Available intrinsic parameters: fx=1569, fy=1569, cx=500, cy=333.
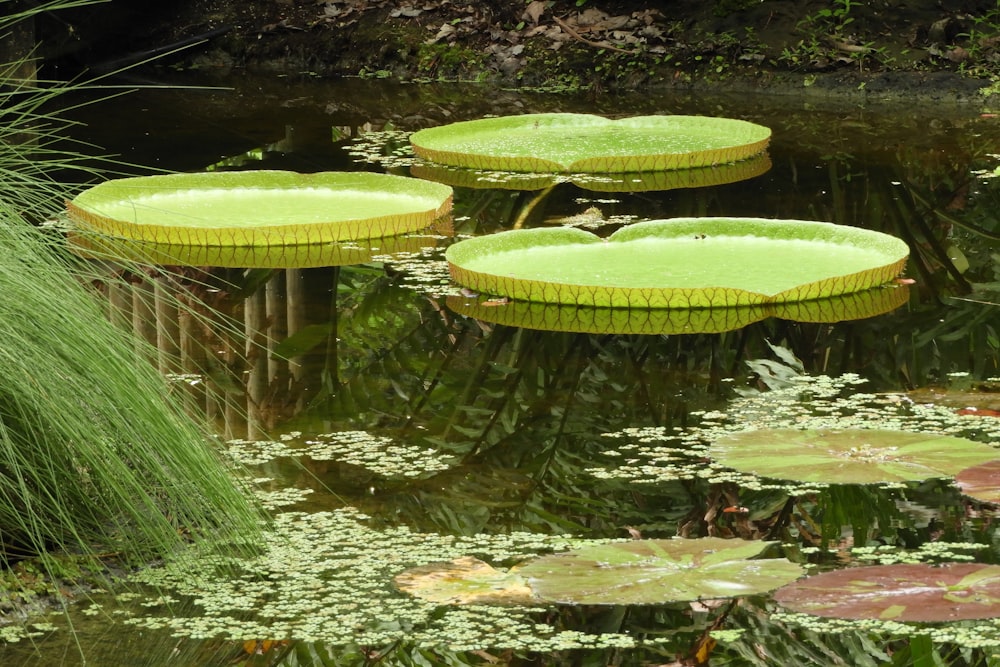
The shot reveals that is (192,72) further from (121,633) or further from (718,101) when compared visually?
(121,633)

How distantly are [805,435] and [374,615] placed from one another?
123 cm

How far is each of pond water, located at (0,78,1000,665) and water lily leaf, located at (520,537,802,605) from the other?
0.04 metres

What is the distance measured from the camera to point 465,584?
8.70 ft

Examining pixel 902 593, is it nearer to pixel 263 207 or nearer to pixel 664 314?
pixel 664 314

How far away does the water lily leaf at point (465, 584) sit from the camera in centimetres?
258

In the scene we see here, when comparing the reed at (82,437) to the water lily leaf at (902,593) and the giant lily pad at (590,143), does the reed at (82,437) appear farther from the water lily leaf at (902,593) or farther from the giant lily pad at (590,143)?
the giant lily pad at (590,143)

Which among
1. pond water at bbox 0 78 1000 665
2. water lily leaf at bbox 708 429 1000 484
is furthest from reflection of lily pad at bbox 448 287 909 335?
water lily leaf at bbox 708 429 1000 484

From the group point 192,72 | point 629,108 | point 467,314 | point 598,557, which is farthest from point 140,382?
point 192,72

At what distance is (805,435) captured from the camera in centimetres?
337

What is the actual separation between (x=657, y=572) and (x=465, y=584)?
0.32 metres

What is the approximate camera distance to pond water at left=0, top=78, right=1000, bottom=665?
2.44 meters

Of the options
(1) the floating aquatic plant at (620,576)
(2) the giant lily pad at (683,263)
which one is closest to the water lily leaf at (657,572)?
(1) the floating aquatic plant at (620,576)

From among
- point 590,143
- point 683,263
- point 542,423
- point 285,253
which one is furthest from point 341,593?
point 590,143

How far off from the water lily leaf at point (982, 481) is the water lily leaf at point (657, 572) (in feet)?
1.61
